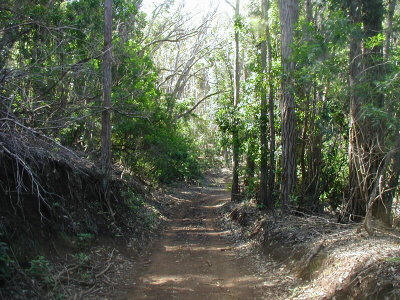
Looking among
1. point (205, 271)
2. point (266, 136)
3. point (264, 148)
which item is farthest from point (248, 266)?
point (266, 136)

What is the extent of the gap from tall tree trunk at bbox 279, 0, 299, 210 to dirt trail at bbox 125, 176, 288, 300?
271 centimetres

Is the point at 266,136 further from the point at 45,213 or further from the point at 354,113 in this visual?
the point at 45,213

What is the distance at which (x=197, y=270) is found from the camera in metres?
9.74

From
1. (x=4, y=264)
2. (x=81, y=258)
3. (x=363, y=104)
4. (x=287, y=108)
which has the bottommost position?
(x=81, y=258)

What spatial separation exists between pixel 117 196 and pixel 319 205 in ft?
22.4

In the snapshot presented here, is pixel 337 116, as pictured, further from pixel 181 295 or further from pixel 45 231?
pixel 45 231

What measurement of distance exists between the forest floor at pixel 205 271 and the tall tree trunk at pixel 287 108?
250cm

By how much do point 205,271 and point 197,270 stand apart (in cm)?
20

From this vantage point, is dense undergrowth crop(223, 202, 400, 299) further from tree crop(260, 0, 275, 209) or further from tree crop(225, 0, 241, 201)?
tree crop(225, 0, 241, 201)

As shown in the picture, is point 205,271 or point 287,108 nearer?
point 205,271

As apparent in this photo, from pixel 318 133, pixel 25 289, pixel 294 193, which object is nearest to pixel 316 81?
pixel 318 133

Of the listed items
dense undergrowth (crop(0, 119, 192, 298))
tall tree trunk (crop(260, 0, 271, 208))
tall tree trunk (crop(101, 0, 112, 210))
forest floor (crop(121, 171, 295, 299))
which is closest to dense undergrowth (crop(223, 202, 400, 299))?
forest floor (crop(121, 171, 295, 299))

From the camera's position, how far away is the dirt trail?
808cm

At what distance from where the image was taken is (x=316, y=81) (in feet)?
37.1
